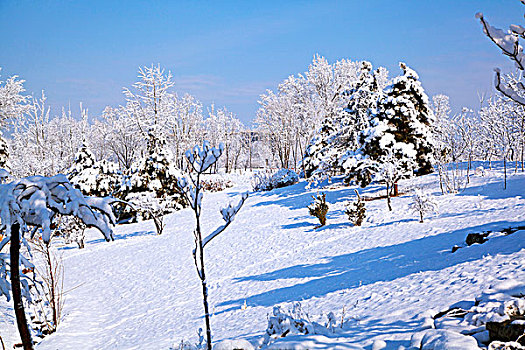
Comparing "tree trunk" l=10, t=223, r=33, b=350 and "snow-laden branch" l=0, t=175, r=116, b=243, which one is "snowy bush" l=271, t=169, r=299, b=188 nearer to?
"snow-laden branch" l=0, t=175, r=116, b=243

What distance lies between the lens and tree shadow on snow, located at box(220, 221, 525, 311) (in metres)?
5.90

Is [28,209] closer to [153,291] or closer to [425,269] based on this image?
[425,269]

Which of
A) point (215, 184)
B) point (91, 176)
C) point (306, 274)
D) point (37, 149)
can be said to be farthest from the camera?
point (37, 149)

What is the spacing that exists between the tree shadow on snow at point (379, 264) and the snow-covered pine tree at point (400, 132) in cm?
661

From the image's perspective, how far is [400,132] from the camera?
47.7ft

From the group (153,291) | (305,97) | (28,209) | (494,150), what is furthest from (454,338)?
(305,97)

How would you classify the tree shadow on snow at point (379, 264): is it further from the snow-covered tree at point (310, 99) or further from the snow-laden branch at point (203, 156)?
the snow-covered tree at point (310, 99)

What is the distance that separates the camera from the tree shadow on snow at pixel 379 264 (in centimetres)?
590

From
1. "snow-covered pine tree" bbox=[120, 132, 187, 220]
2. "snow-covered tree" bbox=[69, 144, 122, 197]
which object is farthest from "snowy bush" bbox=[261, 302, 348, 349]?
"snow-covered tree" bbox=[69, 144, 122, 197]

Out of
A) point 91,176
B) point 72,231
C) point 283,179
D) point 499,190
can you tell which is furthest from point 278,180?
point 499,190

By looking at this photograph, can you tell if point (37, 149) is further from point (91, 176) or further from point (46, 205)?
point (46, 205)

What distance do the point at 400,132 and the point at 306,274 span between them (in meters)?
9.40

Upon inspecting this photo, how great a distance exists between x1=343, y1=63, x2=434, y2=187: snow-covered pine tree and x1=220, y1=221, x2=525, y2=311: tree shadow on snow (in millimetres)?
6610

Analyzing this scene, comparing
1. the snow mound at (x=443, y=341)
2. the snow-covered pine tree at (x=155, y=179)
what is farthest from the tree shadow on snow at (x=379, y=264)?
the snow-covered pine tree at (x=155, y=179)
